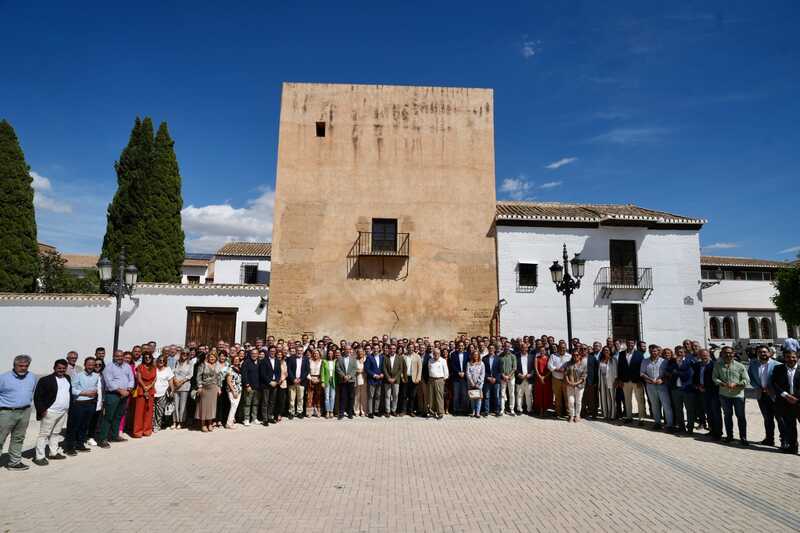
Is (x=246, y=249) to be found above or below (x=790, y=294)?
above

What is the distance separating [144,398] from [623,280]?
14.8m

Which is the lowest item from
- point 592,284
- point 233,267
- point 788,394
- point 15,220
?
point 788,394

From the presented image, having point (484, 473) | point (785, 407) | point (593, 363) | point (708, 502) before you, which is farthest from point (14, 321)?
point (785, 407)

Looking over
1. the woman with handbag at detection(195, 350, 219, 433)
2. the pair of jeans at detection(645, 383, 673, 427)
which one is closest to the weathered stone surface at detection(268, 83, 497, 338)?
the woman with handbag at detection(195, 350, 219, 433)

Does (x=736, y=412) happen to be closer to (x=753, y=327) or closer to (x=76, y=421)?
(x=76, y=421)

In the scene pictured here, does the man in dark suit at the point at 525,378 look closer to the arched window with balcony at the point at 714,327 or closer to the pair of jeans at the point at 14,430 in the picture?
the pair of jeans at the point at 14,430

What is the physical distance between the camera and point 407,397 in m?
10.2

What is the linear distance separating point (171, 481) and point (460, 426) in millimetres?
5156

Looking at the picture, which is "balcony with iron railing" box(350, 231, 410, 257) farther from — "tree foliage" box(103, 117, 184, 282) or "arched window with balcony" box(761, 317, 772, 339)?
"arched window with balcony" box(761, 317, 772, 339)

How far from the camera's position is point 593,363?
9.72 meters

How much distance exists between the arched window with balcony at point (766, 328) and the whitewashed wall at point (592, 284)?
1902 centimetres

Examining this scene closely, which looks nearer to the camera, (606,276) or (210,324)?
(606,276)

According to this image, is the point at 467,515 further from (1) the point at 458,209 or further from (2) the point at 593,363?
(1) the point at 458,209

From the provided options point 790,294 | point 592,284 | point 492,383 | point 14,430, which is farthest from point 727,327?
point 14,430
